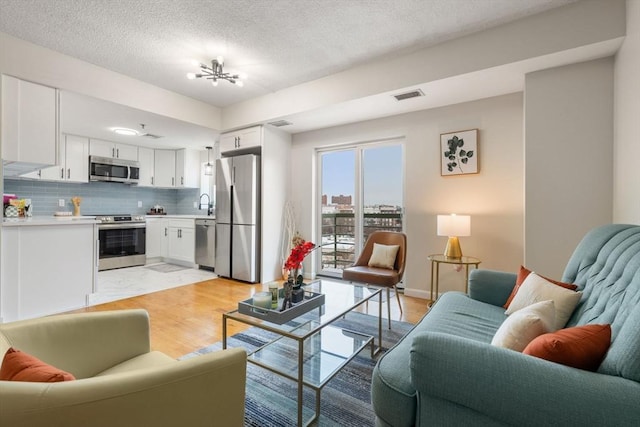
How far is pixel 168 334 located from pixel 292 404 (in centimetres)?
145

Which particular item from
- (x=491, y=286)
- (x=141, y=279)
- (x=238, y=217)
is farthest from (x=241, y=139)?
(x=491, y=286)

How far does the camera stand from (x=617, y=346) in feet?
2.99

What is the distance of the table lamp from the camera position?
9.77 feet

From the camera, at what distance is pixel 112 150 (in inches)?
210

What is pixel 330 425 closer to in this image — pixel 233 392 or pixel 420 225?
pixel 233 392

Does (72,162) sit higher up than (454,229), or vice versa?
(72,162)

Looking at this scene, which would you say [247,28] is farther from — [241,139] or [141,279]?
[141,279]

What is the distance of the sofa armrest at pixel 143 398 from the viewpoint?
64 centimetres

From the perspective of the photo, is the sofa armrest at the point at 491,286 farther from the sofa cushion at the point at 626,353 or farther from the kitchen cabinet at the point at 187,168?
the kitchen cabinet at the point at 187,168

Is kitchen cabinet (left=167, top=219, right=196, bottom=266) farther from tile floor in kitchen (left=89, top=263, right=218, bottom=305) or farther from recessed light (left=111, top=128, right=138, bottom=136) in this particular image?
recessed light (left=111, top=128, right=138, bottom=136)

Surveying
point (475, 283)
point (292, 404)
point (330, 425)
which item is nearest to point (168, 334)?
point (292, 404)

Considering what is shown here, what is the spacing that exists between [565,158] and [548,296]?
1560mm

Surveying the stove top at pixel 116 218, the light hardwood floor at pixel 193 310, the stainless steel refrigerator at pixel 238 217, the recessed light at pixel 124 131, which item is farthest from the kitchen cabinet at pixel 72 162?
the light hardwood floor at pixel 193 310

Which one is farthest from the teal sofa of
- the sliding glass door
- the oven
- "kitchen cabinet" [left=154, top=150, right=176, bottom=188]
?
"kitchen cabinet" [left=154, top=150, right=176, bottom=188]
